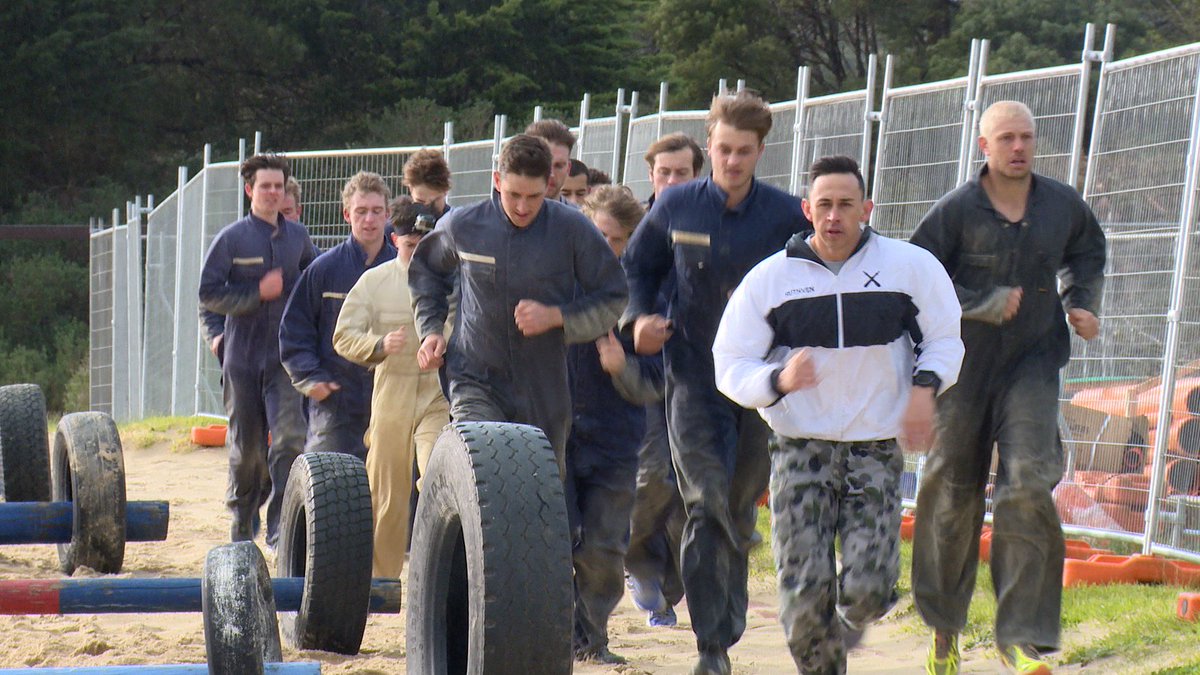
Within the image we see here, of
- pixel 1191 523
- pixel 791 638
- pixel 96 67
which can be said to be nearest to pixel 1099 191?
pixel 1191 523

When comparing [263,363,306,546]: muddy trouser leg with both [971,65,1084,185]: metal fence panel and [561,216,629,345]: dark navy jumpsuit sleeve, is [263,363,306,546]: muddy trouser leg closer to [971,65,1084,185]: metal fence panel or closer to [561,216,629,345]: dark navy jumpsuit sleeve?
[561,216,629,345]: dark navy jumpsuit sleeve

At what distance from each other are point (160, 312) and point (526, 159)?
1281 cm

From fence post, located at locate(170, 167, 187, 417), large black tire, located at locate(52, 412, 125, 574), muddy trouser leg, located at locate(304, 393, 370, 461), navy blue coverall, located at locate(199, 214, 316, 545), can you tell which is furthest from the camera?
fence post, located at locate(170, 167, 187, 417)

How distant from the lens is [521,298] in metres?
6.59

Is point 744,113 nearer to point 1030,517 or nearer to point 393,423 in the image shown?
point 1030,517

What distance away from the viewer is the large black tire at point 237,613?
161 inches

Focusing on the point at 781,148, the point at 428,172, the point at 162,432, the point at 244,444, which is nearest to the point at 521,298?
the point at 428,172

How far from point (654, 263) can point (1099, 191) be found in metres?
3.61

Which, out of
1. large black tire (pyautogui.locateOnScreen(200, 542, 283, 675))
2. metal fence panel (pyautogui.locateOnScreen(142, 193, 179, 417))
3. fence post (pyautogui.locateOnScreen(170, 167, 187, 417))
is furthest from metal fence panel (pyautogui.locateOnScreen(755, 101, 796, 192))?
metal fence panel (pyautogui.locateOnScreen(142, 193, 179, 417))

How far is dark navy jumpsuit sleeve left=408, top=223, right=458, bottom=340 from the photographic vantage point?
6855 mm

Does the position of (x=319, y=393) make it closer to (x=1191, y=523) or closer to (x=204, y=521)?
(x=204, y=521)

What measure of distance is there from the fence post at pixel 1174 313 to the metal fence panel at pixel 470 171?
6350 millimetres

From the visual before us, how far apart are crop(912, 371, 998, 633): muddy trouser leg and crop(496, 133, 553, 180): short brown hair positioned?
1719 mm

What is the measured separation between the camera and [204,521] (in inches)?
442
